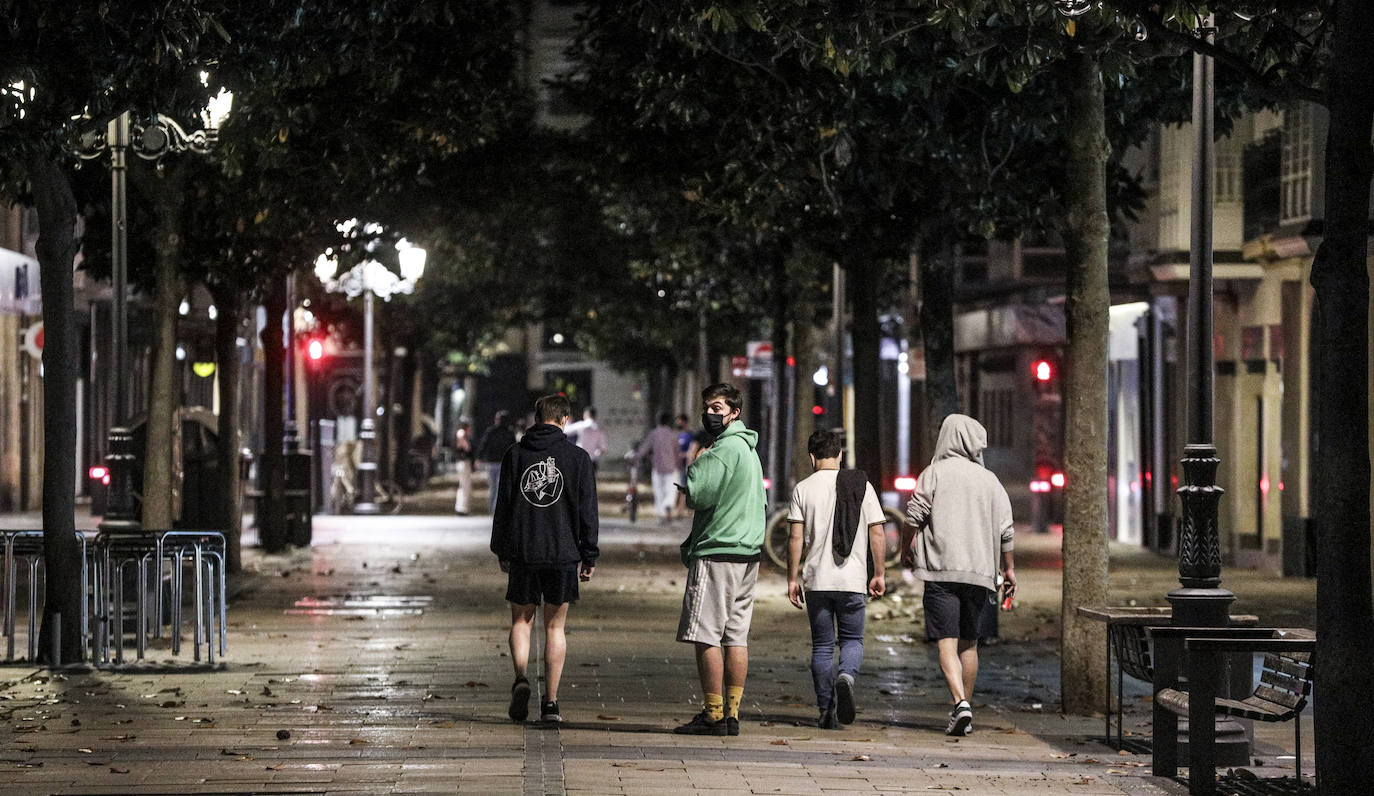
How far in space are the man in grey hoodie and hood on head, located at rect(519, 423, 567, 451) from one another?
6.66 feet

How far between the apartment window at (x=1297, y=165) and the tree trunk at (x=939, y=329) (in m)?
6.23

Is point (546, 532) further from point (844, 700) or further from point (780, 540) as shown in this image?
point (780, 540)

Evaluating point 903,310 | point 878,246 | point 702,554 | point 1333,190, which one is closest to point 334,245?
point 878,246

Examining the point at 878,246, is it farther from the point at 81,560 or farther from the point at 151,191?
the point at 81,560

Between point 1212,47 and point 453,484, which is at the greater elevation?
point 1212,47

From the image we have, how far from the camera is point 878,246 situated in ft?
68.3

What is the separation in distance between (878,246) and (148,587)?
27.6 feet

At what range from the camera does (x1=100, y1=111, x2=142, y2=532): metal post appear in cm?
1631

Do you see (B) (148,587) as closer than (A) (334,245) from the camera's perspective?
Yes

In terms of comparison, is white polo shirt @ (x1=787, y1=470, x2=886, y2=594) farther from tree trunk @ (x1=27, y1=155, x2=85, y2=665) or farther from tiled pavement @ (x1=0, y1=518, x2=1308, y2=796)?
tree trunk @ (x1=27, y1=155, x2=85, y2=665)

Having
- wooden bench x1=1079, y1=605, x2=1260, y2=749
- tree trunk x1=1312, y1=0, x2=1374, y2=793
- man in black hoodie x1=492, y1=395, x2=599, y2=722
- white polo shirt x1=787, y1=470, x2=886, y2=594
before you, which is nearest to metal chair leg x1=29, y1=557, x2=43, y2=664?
man in black hoodie x1=492, y1=395, x2=599, y2=722

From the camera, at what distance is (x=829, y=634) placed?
38.4 feet

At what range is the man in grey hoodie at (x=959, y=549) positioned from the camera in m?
11.6

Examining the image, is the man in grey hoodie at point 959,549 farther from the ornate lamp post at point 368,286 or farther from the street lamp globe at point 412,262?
the street lamp globe at point 412,262
